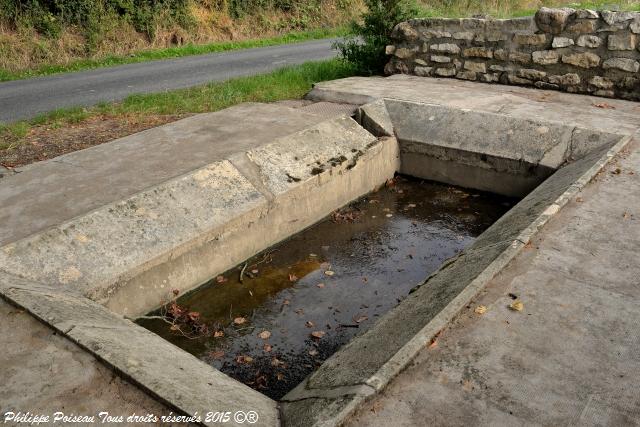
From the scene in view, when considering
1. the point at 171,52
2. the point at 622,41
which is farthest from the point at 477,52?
the point at 171,52

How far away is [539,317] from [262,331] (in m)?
2.13

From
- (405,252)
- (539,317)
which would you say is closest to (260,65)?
(405,252)

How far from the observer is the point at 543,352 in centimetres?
304

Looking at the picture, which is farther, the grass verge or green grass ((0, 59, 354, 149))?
green grass ((0, 59, 354, 149))

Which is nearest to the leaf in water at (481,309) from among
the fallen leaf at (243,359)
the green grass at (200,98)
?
the fallen leaf at (243,359)

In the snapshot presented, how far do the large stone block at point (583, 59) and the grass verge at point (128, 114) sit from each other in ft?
12.4

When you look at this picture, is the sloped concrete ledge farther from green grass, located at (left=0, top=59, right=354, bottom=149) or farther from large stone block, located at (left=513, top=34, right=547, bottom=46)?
green grass, located at (left=0, top=59, right=354, bottom=149)

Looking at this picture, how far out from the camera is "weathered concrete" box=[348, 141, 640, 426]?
8.63 ft

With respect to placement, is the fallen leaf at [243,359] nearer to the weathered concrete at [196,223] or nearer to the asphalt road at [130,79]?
the weathered concrete at [196,223]

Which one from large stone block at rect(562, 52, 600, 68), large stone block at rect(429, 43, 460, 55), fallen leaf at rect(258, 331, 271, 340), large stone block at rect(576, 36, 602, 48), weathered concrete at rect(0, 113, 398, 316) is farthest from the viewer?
large stone block at rect(429, 43, 460, 55)

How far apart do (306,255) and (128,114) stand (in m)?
3.74

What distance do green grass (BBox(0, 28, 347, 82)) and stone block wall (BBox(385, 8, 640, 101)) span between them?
788cm

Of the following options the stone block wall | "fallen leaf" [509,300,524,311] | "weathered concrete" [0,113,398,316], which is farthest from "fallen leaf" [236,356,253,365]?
the stone block wall

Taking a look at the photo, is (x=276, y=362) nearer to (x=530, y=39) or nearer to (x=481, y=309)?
(x=481, y=309)
